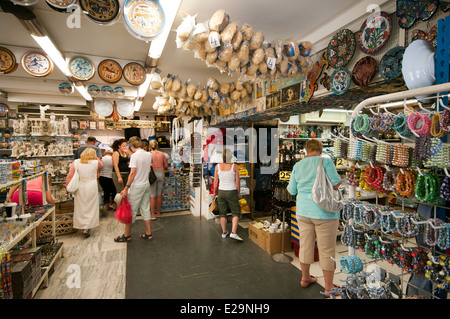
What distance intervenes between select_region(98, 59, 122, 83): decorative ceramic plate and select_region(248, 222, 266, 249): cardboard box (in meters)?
3.36

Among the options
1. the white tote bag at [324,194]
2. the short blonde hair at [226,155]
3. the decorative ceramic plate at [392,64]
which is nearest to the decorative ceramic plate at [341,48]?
the decorative ceramic plate at [392,64]

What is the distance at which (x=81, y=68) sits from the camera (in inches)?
137

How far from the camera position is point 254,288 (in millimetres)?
2686

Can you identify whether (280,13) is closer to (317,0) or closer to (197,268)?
(317,0)

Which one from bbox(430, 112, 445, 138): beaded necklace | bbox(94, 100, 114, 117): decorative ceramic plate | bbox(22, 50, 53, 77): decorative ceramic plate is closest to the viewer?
bbox(430, 112, 445, 138): beaded necklace

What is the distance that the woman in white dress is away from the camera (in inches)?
159

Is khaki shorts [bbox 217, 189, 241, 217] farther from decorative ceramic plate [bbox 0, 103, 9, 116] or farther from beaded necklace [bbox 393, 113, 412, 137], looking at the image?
decorative ceramic plate [bbox 0, 103, 9, 116]

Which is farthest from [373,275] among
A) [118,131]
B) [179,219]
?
[118,131]

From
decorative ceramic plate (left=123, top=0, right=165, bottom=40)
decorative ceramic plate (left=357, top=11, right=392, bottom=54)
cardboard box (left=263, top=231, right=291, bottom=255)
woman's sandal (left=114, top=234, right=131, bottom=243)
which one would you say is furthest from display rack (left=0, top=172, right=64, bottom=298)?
decorative ceramic plate (left=357, top=11, right=392, bottom=54)

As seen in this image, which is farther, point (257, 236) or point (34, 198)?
point (257, 236)

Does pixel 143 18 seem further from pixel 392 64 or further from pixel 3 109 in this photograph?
pixel 3 109

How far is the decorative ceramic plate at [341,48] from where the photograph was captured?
2.11 m

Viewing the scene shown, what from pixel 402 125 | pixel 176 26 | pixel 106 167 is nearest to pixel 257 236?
pixel 402 125

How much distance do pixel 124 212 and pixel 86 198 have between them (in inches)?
34.9
